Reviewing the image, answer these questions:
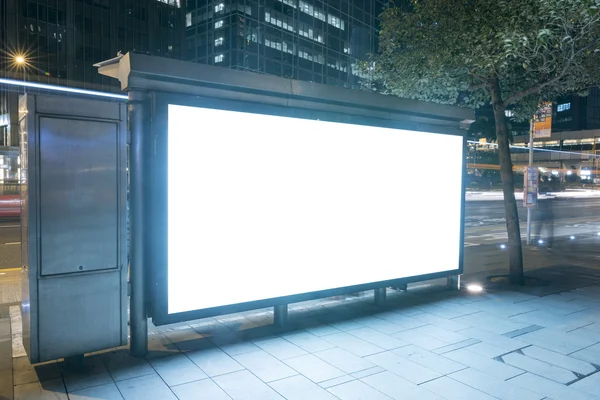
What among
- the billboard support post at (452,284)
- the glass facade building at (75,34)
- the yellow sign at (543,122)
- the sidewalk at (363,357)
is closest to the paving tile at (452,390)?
the sidewalk at (363,357)

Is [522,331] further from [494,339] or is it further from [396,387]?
[396,387]

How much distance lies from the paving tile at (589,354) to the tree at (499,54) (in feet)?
10.8

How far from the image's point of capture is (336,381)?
3.98m

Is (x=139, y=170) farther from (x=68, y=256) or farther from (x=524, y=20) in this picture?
(x=524, y=20)

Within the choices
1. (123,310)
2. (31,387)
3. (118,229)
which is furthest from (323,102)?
(31,387)

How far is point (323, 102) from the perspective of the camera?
18.2ft

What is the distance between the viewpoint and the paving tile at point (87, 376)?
Result: 12.7 ft

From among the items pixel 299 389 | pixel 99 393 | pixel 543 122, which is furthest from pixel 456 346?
pixel 543 122

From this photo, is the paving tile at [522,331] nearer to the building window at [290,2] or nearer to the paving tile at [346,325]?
the paving tile at [346,325]

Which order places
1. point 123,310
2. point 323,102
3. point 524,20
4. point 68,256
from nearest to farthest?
point 68,256
point 123,310
point 323,102
point 524,20

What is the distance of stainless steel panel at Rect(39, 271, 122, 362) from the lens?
4.00 m

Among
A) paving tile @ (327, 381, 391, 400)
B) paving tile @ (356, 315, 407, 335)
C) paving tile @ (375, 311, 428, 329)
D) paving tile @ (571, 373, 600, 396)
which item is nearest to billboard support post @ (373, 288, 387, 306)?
paving tile @ (375, 311, 428, 329)

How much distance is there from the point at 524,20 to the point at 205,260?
19.1 feet

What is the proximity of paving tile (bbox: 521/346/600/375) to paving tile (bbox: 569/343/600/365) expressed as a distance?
109 millimetres
